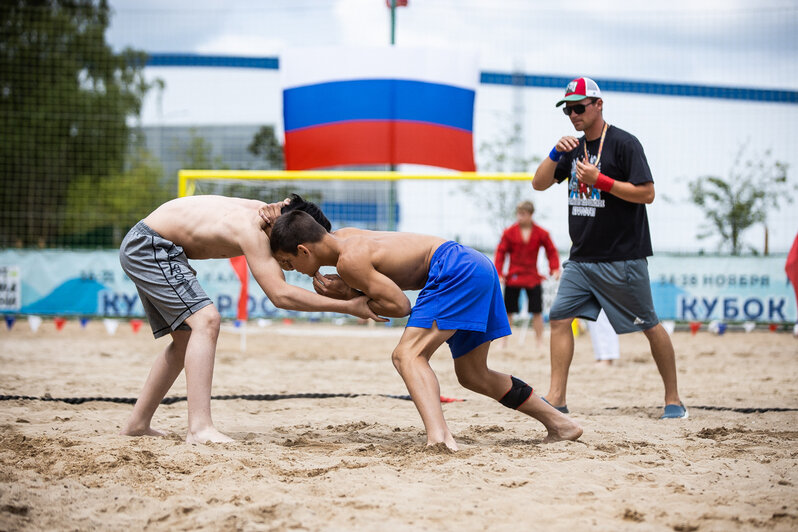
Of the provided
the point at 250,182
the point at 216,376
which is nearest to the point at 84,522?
the point at 216,376

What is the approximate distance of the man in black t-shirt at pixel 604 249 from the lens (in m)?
4.30

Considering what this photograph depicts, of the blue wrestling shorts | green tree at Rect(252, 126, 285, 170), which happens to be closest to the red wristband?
the blue wrestling shorts

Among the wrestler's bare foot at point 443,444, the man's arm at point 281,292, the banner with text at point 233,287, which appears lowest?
the banner with text at point 233,287

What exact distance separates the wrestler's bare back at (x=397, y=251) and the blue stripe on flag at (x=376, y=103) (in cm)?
647

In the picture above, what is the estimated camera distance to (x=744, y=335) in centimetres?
1076

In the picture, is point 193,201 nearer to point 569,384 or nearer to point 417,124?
point 569,384

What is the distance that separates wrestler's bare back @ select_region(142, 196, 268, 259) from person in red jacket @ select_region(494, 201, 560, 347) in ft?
17.8

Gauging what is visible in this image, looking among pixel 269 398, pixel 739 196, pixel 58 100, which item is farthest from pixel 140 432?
pixel 58 100

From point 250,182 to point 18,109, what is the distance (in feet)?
46.1

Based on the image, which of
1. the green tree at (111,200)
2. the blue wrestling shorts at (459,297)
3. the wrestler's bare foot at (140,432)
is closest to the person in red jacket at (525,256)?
the blue wrestling shorts at (459,297)

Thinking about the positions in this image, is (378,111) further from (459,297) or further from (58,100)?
(58,100)

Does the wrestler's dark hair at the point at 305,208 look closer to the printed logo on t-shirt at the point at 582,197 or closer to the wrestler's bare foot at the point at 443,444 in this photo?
the wrestler's bare foot at the point at 443,444

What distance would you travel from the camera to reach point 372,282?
3.13 metres

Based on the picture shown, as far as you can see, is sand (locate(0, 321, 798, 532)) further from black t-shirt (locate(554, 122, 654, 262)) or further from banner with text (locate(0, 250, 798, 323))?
banner with text (locate(0, 250, 798, 323))
